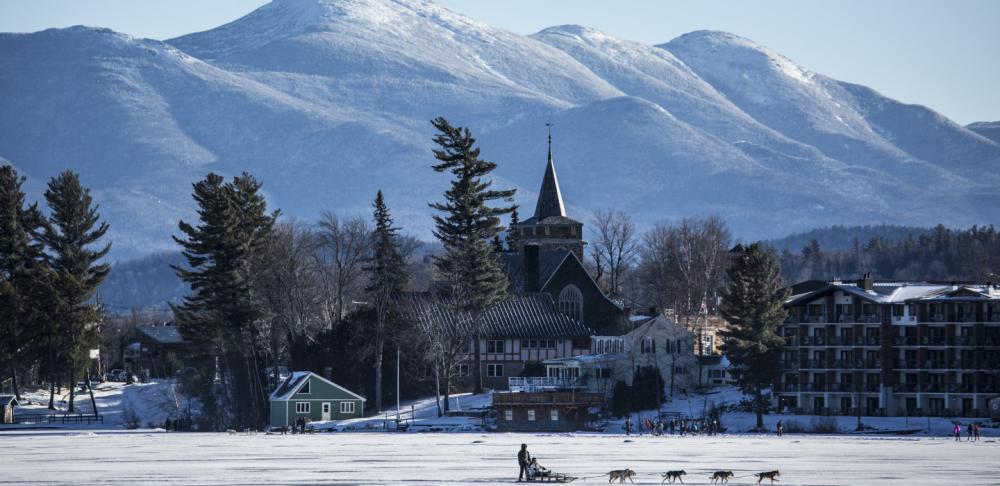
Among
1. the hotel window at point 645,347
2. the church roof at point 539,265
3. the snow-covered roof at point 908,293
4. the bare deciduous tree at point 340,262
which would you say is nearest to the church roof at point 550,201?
the church roof at point 539,265

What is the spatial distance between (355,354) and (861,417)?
36.6 metres

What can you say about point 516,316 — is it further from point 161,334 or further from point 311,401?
point 161,334

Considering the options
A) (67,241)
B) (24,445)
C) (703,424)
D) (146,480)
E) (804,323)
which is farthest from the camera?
(67,241)

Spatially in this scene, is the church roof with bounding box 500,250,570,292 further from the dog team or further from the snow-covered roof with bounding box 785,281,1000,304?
the dog team

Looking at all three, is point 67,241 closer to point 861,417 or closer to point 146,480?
point 861,417

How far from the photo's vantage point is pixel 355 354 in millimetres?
131000

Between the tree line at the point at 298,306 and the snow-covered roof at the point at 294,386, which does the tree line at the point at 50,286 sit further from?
the snow-covered roof at the point at 294,386

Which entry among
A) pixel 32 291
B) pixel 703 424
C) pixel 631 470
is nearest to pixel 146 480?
pixel 631 470

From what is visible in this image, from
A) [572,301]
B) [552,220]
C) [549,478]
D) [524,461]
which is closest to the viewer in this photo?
[549,478]

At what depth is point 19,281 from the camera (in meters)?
129

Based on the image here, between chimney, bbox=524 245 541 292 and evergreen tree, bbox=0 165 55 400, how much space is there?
3914 cm

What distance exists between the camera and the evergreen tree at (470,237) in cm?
13162

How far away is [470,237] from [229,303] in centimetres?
1798

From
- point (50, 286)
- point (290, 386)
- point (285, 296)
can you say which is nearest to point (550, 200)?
point (285, 296)
